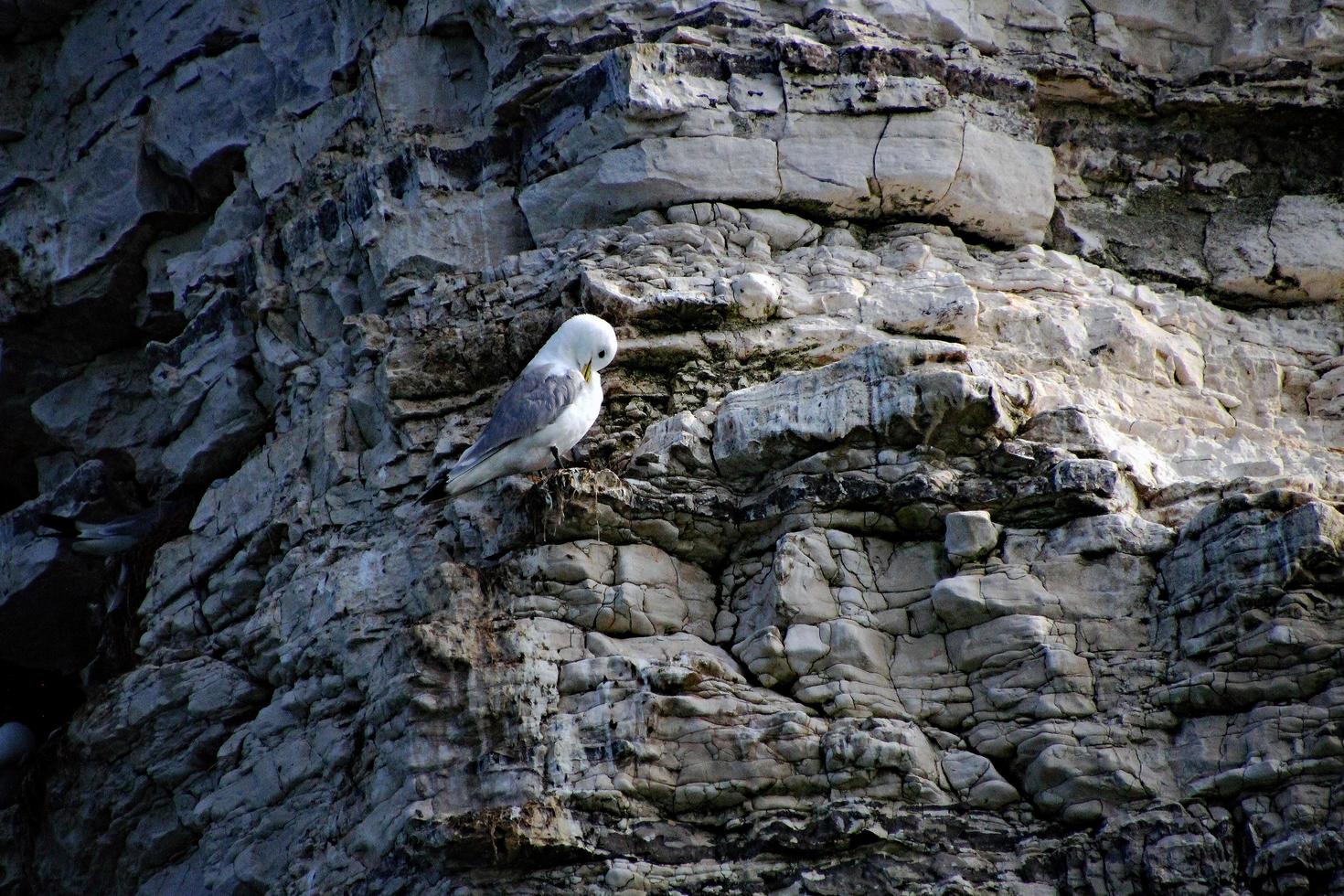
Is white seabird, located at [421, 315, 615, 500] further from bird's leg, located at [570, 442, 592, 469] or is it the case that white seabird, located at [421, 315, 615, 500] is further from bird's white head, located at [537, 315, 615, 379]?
bird's leg, located at [570, 442, 592, 469]

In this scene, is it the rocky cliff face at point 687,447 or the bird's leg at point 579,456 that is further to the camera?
the bird's leg at point 579,456

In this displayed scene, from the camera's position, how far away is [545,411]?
8.08 meters

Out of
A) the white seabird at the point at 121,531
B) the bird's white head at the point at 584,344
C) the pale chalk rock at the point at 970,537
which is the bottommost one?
the pale chalk rock at the point at 970,537

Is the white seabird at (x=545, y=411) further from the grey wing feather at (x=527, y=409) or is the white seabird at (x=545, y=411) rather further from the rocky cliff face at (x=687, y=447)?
the rocky cliff face at (x=687, y=447)

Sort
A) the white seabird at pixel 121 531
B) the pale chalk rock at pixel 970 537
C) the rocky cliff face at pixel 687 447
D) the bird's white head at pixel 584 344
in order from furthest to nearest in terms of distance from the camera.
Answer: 1. the white seabird at pixel 121 531
2. the bird's white head at pixel 584 344
3. the pale chalk rock at pixel 970 537
4. the rocky cliff face at pixel 687 447

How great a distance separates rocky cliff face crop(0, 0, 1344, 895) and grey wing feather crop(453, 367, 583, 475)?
11.1 inches

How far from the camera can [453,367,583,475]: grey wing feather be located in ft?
26.5

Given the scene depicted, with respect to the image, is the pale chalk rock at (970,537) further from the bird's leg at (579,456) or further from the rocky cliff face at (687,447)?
the bird's leg at (579,456)

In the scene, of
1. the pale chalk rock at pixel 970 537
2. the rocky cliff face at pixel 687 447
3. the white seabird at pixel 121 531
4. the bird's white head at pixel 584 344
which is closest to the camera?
the rocky cliff face at pixel 687 447

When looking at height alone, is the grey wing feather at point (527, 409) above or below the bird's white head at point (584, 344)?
below

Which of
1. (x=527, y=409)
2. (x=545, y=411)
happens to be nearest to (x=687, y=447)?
(x=545, y=411)

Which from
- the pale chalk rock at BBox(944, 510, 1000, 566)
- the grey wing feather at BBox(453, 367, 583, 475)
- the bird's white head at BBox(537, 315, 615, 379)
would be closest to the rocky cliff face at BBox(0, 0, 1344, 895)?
the pale chalk rock at BBox(944, 510, 1000, 566)

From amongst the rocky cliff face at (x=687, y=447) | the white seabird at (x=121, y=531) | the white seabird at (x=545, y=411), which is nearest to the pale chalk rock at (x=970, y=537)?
the rocky cliff face at (x=687, y=447)

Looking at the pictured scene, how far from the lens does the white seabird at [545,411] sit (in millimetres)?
8102
